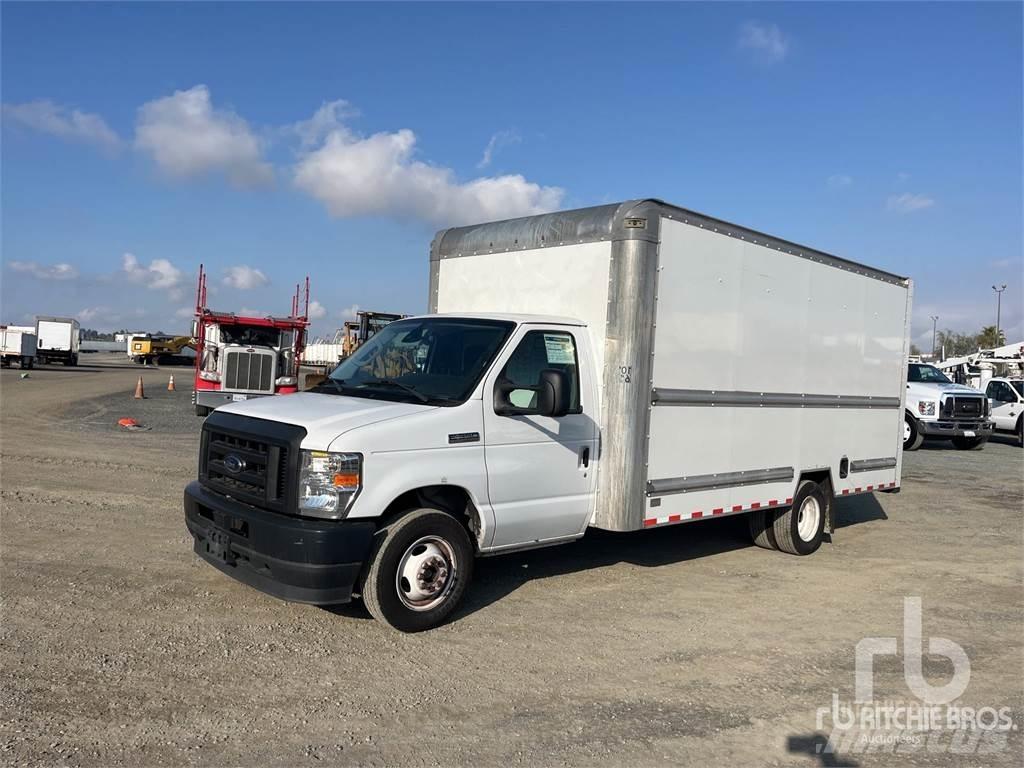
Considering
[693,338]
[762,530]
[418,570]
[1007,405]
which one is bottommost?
[762,530]

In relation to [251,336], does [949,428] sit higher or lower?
lower

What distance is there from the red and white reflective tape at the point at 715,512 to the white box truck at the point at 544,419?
0.02m

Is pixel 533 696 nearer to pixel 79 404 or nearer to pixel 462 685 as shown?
pixel 462 685

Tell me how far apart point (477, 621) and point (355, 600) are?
3.10 ft

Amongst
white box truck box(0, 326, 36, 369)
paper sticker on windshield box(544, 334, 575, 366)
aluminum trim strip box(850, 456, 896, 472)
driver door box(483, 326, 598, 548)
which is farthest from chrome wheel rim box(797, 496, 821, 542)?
white box truck box(0, 326, 36, 369)

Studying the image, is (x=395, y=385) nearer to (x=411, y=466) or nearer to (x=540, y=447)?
(x=411, y=466)

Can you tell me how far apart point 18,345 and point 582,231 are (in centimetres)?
4634

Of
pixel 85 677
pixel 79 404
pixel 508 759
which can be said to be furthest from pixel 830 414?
pixel 79 404

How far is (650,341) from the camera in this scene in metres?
6.41

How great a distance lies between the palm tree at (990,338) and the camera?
67438 millimetres

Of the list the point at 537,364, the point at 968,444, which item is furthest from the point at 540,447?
the point at 968,444

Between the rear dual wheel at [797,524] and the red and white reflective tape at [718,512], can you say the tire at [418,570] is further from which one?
the rear dual wheel at [797,524]

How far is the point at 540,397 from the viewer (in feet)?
19.0

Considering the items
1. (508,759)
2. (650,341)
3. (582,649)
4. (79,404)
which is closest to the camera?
(508,759)
